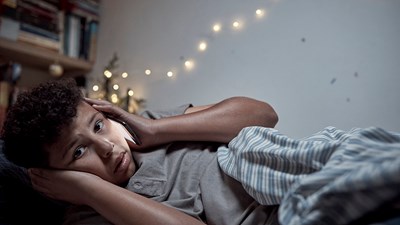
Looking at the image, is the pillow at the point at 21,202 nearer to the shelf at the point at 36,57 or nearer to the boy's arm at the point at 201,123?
the boy's arm at the point at 201,123

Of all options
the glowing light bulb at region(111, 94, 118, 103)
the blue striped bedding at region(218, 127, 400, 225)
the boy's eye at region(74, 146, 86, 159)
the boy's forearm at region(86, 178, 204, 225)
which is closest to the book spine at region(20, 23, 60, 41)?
the glowing light bulb at region(111, 94, 118, 103)

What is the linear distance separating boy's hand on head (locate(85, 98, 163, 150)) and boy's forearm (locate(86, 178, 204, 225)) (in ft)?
0.54

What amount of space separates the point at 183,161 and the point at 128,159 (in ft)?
0.46

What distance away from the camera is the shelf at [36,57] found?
1667 millimetres

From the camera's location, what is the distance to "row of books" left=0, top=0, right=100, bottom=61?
1687 millimetres

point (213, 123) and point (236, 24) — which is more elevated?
point (236, 24)

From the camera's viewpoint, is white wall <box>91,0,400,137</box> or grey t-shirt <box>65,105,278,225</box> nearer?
grey t-shirt <box>65,105,278,225</box>

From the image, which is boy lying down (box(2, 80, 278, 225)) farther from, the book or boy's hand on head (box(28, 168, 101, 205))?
the book

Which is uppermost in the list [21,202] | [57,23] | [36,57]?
[57,23]

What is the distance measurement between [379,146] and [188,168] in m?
0.44

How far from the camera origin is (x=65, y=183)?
2.21 ft

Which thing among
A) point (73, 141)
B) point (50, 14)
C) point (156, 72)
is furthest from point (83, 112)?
point (50, 14)

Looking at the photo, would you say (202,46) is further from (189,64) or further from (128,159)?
(128,159)

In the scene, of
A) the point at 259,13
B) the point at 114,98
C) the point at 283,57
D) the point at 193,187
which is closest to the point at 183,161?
the point at 193,187
